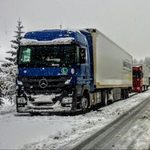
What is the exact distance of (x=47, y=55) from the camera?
18.2 m

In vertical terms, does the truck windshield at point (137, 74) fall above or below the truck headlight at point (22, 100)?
above

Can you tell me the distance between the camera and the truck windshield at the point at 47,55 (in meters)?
18.0

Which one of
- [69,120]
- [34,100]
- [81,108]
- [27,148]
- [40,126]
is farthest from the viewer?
[81,108]

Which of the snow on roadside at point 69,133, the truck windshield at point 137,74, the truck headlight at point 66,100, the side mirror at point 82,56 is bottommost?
the snow on roadside at point 69,133

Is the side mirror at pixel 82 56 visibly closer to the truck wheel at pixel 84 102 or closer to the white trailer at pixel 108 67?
the truck wheel at pixel 84 102

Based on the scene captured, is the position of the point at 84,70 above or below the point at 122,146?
above

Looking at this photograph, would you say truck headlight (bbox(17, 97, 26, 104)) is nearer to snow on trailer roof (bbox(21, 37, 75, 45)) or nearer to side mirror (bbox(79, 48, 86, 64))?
snow on trailer roof (bbox(21, 37, 75, 45))

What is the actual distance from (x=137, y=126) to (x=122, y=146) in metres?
4.43

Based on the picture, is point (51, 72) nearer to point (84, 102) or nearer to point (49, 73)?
point (49, 73)

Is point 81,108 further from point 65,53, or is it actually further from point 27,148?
point 27,148

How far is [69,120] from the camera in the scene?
16.3 m

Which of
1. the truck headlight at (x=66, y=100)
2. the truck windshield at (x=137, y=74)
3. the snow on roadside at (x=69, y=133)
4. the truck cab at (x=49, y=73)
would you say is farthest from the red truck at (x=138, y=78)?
the snow on roadside at (x=69, y=133)

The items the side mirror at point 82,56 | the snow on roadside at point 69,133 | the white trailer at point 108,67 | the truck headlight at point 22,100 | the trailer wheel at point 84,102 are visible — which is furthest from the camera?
the white trailer at point 108,67

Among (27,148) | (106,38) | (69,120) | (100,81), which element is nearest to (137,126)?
(69,120)
